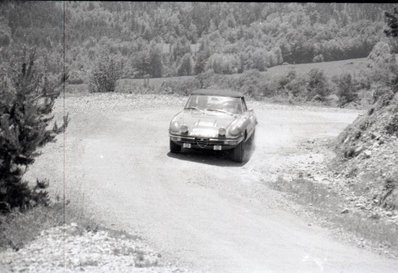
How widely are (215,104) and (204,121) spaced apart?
1.14 m

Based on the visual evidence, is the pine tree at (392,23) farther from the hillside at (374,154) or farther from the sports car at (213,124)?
the sports car at (213,124)

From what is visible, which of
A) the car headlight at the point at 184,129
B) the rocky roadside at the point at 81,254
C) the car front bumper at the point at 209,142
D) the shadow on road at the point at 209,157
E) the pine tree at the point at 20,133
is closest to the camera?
the rocky roadside at the point at 81,254

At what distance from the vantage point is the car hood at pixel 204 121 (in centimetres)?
1193

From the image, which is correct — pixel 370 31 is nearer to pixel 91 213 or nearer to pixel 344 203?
pixel 344 203

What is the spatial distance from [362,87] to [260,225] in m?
24.1

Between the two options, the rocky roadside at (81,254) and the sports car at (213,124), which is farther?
the sports car at (213,124)

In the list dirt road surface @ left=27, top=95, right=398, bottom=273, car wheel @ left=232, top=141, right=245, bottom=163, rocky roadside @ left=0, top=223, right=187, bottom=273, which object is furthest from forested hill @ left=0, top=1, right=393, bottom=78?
rocky roadside @ left=0, top=223, right=187, bottom=273

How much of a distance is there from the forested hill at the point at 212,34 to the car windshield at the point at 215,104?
21844mm

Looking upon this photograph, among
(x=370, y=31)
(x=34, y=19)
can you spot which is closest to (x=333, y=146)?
(x=34, y=19)

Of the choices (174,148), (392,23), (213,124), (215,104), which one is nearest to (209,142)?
(213,124)

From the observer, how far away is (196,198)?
9.59 meters

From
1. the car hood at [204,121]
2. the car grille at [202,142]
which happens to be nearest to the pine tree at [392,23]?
the car hood at [204,121]

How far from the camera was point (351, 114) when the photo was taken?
21141mm

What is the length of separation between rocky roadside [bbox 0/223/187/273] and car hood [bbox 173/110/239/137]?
511cm
